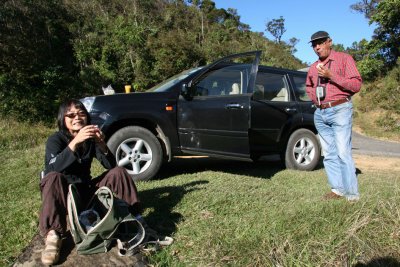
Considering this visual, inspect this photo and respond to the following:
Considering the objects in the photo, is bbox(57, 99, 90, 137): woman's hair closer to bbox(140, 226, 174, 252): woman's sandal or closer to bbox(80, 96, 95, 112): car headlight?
bbox(140, 226, 174, 252): woman's sandal

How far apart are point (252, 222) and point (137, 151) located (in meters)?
2.15

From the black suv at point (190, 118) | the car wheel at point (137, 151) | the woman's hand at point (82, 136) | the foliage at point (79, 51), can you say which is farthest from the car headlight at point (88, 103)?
the foliage at point (79, 51)

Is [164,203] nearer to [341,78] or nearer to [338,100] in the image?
[338,100]

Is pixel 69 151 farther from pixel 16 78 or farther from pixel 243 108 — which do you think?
pixel 16 78

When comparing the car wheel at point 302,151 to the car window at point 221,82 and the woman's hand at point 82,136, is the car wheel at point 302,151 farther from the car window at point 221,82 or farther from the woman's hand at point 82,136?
the woman's hand at point 82,136

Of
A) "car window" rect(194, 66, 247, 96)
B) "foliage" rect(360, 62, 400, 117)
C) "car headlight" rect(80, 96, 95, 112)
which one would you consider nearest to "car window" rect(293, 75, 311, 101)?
"car window" rect(194, 66, 247, 96)

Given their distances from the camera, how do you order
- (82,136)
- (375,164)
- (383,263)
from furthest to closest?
(375,164) < (383,263) < (82,136)

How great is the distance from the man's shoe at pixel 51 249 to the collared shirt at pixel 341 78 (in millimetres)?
3012

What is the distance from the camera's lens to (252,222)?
3.36m

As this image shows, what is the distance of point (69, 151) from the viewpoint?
107 inches

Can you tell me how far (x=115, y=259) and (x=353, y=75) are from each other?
9.67 ft

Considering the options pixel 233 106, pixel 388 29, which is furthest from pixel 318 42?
pixel 388 29

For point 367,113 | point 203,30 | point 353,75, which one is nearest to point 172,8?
point 203,30

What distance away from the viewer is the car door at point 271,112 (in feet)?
18.1
